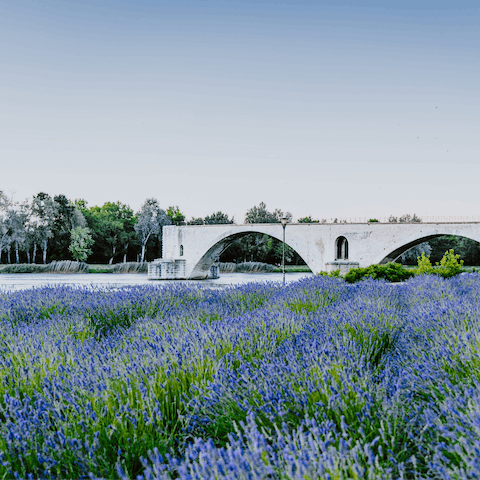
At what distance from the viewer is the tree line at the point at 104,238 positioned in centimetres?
4112

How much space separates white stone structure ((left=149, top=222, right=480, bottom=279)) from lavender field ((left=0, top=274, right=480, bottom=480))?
2352 centimetres

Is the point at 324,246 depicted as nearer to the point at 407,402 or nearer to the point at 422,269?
the point at 422,269

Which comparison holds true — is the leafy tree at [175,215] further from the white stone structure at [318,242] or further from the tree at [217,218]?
the white stone structure at [318,242]

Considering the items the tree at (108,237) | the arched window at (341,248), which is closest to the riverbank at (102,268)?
the tree at (108,237)

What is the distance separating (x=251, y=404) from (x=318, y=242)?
27.9 m

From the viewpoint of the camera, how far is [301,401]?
1.99 m

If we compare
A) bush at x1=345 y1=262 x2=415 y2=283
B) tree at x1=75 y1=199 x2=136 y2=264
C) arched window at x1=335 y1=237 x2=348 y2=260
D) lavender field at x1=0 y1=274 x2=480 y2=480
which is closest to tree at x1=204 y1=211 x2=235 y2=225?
tree at x1=75 y1=199 x2=136 y2=264

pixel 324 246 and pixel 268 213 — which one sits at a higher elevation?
pixel 268 213

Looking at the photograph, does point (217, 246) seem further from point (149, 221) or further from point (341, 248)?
point (149, 221)

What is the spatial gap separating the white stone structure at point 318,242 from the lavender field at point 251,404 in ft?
77.2

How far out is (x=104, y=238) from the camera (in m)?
49.4

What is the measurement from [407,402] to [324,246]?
90.3 feet

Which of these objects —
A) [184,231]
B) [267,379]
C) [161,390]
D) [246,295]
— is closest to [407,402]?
[267,379]

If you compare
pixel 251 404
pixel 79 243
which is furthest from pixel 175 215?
pixel 251 404
